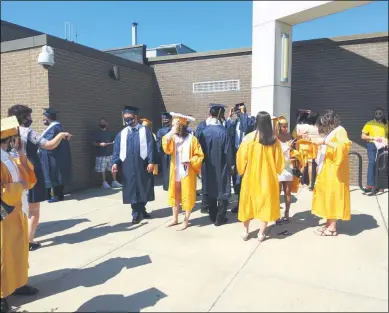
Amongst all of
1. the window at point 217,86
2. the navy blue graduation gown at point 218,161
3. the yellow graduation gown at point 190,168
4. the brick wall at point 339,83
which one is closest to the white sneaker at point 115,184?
the window at point 217,86

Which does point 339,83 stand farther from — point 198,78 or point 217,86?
point 198,78

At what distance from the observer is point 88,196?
7059 mm

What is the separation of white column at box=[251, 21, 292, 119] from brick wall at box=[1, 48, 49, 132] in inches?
167

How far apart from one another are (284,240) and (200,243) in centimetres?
108

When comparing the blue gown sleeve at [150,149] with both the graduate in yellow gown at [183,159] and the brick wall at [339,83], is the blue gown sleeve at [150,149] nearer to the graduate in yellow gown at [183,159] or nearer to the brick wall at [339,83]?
the graduate in yellow gown at [183,159]

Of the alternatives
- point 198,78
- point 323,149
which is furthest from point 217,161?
point 198,78

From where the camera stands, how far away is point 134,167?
5.07 metres

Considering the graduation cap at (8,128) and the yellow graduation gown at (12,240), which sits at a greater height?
the graduation cap at (8,128)

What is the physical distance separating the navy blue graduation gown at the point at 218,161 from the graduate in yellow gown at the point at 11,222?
2.60 m

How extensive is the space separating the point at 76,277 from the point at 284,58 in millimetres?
5173

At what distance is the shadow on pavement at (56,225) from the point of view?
4.81 meters

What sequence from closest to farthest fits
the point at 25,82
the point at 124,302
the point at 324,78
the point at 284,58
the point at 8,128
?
the point at 8,128 → the point at 124,302 → the point at 284,58 → the point at 25,82 → the point at 324,78

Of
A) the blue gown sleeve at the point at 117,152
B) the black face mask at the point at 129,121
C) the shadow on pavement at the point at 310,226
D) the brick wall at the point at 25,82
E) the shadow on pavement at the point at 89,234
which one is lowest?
the shadow on pavement at the point at 89,234

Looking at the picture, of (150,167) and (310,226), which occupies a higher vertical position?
→ (150,167)
